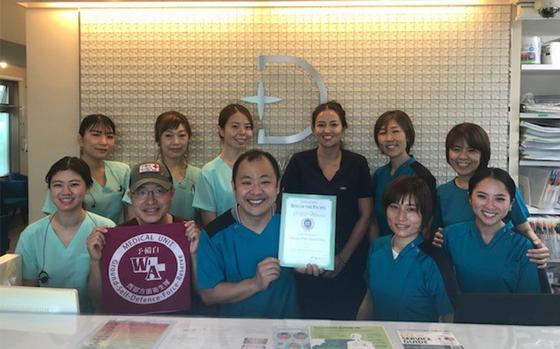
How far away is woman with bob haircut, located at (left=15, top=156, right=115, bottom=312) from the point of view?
212 cm

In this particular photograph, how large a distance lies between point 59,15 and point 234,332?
2.54m

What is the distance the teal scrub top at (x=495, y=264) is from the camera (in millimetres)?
1948

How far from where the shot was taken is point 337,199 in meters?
2.69

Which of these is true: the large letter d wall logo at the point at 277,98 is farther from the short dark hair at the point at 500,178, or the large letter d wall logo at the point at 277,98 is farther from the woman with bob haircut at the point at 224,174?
the short dark hair at the point at 500,178

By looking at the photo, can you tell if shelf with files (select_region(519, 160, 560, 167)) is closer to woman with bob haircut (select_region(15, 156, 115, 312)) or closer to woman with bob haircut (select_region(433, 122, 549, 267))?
woman with bob haircut (select_region(433, 122, 549, 267))

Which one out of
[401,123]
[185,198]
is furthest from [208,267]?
[401,123]

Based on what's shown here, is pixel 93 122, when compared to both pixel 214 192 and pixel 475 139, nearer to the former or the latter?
pixel 214 192

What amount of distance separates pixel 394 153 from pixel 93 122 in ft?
5.59

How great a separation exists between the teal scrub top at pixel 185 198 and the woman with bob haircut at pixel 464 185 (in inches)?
51.8

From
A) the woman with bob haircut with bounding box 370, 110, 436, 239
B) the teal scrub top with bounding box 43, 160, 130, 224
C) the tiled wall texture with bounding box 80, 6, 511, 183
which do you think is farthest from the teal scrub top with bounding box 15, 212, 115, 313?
the woman with bob haircut with bounding box 370, 110, 436, 239

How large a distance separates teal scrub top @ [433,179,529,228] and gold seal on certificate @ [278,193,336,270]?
0.88 m

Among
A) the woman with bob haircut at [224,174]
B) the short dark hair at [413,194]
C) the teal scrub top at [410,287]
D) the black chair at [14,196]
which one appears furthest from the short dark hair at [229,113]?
the black chair at [14,196]

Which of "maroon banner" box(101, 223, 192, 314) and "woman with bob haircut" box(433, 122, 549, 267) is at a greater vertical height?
"woman with bob haircut" box(433, 122, 549, 267)

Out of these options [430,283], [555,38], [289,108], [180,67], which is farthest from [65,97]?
[555,38]
